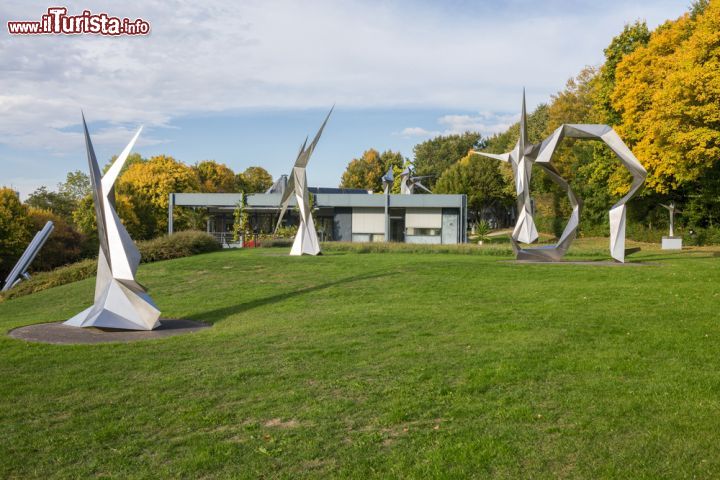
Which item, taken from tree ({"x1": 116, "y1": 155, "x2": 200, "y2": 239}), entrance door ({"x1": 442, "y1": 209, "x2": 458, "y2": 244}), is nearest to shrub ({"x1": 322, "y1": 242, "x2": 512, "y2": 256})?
entrance door ({"x1": 442, "y1": 209, "x2": 458, "y2": 244})

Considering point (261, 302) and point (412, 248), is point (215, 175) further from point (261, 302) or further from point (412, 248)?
point (261, 302)

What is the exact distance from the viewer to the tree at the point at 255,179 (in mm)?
75125

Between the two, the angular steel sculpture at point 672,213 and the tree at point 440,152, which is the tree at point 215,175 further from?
the angular steel sculpture at point 672,213

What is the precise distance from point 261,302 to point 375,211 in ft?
114

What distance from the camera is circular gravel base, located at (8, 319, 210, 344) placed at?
1039cm

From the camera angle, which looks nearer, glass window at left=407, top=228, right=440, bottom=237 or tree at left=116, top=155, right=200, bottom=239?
glass window at left=407, top=228, right=440, bottom=237

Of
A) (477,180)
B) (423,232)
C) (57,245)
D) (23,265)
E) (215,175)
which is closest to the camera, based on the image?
(23,265)

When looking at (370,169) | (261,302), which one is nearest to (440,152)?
(370,169)

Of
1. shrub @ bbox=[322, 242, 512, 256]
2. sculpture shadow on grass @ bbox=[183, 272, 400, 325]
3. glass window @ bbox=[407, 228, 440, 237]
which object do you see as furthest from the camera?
glass window @ bbox=[407, 228, 440, 237]

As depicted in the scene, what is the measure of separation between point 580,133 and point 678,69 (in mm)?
11042

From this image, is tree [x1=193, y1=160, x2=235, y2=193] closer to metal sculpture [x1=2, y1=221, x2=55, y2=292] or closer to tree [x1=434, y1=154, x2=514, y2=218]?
tree [x1=434, y1=154, x2=514, y2=218]

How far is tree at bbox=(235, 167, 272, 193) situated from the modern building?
24.2 metres

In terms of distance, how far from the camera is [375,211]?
49.1m

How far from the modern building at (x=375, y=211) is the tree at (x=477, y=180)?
15040 millimetres
